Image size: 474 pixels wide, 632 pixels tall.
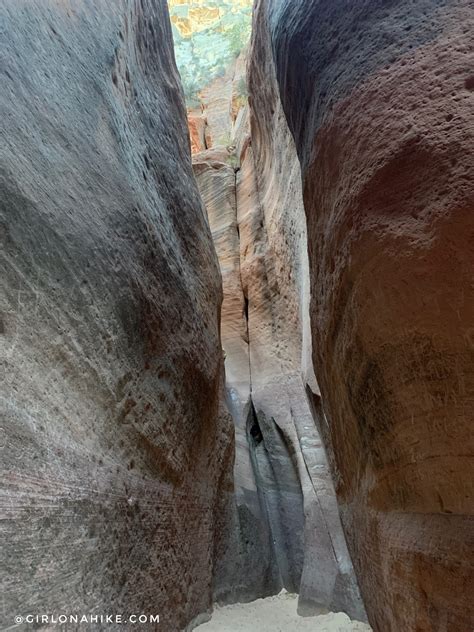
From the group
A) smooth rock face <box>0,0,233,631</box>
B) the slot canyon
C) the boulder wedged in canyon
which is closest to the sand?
the slot canyon

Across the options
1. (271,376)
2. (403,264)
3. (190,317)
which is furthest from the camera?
(271,376)

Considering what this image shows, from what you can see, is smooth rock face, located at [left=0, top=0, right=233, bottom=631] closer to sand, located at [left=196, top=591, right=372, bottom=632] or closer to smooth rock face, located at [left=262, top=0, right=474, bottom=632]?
sand, located at [left=196, top=591, right=372, bottom=632]

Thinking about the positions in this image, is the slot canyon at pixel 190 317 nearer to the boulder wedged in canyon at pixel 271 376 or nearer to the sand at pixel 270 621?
the sand at pixel 270 621

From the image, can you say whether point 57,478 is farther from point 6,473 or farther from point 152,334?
point 152,334

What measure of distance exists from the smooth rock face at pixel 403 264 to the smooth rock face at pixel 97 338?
4.33 feet

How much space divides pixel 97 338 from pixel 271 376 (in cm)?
539

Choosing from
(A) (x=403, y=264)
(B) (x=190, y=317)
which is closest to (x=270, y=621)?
(B) (x=190, y=317)

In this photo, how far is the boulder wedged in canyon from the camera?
5.67m

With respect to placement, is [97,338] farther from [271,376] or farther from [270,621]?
[271,376]

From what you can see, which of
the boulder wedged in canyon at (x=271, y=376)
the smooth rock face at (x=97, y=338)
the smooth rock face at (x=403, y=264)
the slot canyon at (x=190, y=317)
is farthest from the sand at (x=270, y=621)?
the smooth rock face at (x=403, y=264)

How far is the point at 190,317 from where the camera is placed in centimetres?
434

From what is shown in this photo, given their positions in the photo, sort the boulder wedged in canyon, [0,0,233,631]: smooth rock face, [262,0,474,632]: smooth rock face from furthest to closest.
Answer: the boulder wedged in canyon → [0,0,233,631]: smooth rock face → [262,0,474,632]: smooth rock face

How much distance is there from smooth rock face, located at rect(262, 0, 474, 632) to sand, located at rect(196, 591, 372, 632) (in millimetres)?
1833

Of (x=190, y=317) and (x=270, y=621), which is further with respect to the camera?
(x=270, y=621)
